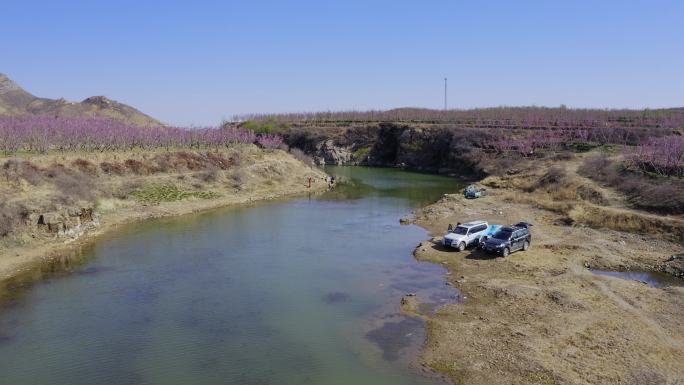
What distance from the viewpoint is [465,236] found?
123 ft

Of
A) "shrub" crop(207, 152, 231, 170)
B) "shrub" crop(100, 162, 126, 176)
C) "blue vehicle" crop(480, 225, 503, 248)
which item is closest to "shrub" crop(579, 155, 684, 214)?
"blue vehicle" crop(480, 225, 503, 248)

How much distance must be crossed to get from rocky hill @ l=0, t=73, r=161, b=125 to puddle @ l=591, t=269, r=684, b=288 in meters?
157

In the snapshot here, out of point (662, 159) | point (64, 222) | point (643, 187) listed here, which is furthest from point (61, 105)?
point (643, 187)

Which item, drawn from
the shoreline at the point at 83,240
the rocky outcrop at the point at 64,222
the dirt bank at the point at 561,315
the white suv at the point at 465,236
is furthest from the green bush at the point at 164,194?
the white suv at the point at 465,236

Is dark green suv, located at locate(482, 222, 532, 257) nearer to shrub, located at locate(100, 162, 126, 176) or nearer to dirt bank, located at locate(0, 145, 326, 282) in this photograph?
dirt bank, located at locate(0, 145, 326, 282)

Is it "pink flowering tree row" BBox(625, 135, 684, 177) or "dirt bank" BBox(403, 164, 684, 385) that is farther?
"pink flowering tree row" BBox(625, 135, 684, 177)

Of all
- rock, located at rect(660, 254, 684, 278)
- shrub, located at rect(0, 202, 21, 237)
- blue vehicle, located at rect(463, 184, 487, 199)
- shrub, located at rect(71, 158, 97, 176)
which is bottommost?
rock, located at rect(660, 254, 684, 278)

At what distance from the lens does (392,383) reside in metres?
19.5

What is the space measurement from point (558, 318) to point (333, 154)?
104m

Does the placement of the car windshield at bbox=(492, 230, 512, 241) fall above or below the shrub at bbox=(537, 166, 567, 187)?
below

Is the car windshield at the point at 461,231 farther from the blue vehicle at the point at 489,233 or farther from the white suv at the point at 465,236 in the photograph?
the blue vehicle at the point at 489,233

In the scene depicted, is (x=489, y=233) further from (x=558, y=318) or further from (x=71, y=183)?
(x=71, y=183)

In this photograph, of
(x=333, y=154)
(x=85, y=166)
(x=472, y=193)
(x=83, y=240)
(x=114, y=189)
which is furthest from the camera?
(x=333, y=154)

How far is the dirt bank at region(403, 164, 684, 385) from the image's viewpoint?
1989 centimetres
